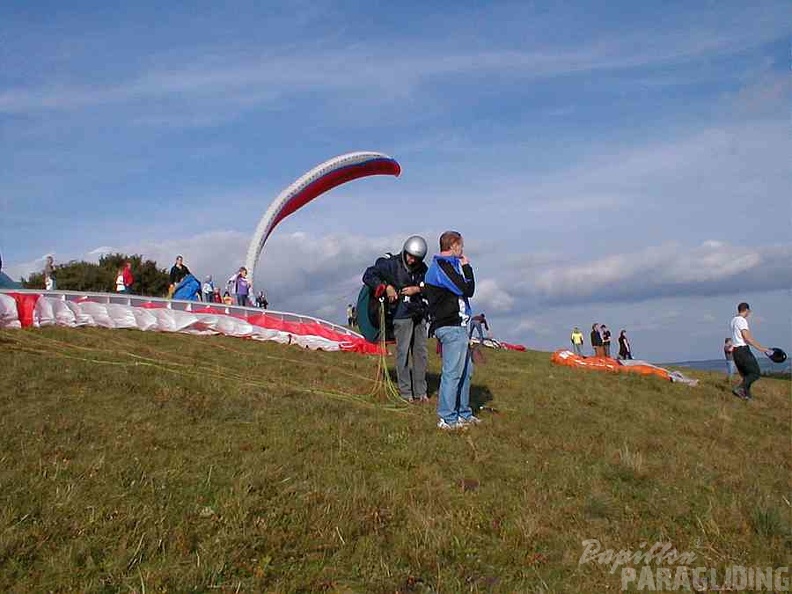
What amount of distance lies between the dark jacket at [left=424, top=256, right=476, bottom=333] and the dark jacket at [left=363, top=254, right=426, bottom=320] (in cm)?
151

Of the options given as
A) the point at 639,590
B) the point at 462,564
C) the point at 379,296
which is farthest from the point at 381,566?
the point at 379,296

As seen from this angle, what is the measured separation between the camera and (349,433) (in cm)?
667

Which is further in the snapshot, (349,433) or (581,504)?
(349,433)

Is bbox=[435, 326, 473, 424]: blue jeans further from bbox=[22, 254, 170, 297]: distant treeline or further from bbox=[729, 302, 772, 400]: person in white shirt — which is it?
bbox=[22, 254, 170, 297]: distant treeline

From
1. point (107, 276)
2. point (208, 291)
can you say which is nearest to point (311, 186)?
point (208, 291)

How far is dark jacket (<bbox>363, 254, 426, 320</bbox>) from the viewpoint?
9.23 m

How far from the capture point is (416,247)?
9125 mm

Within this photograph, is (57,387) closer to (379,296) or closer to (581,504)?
(379,296)

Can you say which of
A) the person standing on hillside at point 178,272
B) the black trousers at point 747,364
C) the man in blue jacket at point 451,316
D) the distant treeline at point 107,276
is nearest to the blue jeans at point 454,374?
the man in blue jacket at point 451,316

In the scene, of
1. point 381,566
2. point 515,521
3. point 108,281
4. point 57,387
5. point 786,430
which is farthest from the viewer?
point 108,281

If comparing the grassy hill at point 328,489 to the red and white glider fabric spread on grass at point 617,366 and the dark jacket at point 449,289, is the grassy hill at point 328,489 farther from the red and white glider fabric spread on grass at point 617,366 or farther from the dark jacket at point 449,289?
the red and white glider fabric spread on grass at point 617,366

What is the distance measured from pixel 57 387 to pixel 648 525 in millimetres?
5971

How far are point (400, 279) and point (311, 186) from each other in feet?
68.9

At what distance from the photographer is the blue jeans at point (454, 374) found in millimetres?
7410
